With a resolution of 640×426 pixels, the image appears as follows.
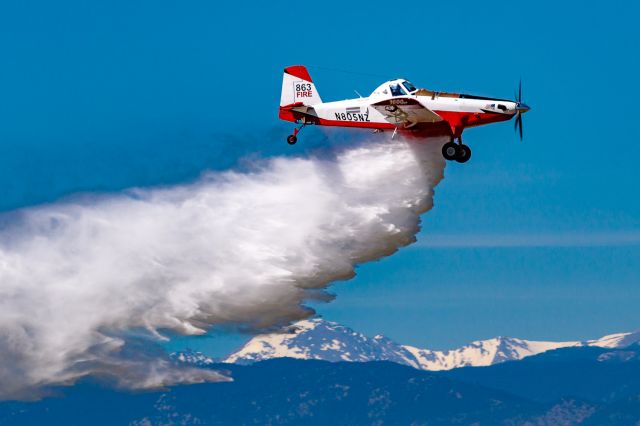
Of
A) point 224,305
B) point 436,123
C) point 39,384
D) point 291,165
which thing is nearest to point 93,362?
point 39,384

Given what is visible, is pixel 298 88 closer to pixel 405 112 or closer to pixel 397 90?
pixel 397 90

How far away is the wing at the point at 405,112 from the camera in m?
50.5

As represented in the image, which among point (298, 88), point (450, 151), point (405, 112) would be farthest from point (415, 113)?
point (298, 88)

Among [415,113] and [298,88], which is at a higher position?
[298,88]

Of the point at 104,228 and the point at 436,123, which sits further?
the point at 104,228

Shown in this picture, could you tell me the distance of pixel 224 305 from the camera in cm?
5553

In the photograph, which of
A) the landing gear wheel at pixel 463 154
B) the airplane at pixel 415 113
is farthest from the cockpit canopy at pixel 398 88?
the landing gear wheel at pixel 463 154

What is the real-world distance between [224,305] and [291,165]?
6.43 meters

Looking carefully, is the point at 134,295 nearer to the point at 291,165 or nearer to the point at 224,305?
the point at 224,305

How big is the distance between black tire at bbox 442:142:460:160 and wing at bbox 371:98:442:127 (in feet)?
3.47

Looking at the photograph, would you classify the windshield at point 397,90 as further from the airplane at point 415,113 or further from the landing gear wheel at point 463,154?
the landing gear wheel at point 463,154

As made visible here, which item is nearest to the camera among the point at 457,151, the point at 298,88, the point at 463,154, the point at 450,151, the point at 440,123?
the point at 463,154

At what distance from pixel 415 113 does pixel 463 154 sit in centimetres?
242

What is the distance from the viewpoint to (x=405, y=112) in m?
50.8
